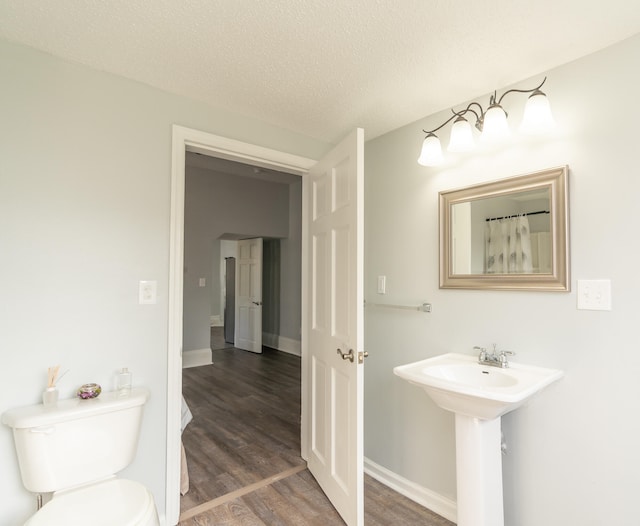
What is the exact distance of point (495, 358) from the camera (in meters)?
1.76

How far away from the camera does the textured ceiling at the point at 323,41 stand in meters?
1.29

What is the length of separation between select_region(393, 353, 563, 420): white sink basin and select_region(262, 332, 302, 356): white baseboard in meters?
4.17

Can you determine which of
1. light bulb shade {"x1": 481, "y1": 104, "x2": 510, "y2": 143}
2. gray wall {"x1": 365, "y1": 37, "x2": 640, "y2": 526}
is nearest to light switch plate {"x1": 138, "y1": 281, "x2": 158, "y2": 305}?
gray wall {"x1": 365, "y1": 37, "x2": 640, "y2": 526}

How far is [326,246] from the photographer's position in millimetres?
2182

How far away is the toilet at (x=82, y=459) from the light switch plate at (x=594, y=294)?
1888mm

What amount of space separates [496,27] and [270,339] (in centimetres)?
579

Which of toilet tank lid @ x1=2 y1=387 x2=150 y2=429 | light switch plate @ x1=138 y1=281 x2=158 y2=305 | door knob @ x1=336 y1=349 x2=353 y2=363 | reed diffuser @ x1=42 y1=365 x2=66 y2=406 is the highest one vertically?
light switch plate @ x1=138 y1=281 x2=158 y2=305

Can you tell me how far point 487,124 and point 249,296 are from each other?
5.08 m

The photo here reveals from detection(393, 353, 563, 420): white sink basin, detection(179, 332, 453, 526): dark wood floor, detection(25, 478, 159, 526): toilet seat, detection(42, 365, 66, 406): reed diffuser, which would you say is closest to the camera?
detection(25, 478, 159, 526): toilet seat

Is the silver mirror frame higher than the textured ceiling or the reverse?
the reverse

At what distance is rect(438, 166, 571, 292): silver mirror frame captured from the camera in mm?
1581

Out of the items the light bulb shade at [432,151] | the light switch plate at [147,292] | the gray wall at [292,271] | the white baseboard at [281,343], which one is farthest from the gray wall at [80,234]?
the white baseboard at [281,343]

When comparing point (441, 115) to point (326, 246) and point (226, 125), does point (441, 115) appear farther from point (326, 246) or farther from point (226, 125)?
point (226, 125)

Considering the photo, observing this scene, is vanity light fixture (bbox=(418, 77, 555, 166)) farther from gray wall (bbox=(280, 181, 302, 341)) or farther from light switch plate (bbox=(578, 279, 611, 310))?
gray wall (bbox=(280, 181, 302, 341))
